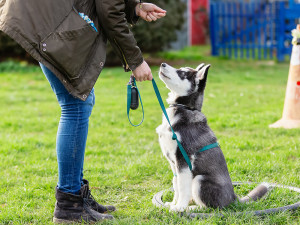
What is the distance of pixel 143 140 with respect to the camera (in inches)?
230

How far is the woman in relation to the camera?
9.10ft

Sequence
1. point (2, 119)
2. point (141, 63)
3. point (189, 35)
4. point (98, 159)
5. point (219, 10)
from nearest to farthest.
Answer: point (141, 63) < point (98, 159) < point (2, 119) < point (219, 10) < point (189, 35)

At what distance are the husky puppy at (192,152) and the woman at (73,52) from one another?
43 cm

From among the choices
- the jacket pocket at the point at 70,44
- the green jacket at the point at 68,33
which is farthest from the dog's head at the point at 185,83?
the jacket pocket at the point at 70,44

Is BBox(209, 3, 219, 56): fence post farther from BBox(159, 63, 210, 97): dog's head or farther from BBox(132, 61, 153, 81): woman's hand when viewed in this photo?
BBox(132, 61, 153, 81): woman's hand

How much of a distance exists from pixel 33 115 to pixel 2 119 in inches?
22.3

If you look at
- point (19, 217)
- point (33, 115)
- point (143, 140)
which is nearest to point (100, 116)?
point (33, 115)

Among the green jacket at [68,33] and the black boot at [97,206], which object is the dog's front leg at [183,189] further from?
the green jacket at [68,33]

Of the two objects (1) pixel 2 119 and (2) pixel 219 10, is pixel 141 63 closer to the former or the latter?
(1) pixel 2 119

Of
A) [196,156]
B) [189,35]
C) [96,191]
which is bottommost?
[189,35]

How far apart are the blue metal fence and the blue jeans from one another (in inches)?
532

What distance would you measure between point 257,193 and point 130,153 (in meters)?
2.02

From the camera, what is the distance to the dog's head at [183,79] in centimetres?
346

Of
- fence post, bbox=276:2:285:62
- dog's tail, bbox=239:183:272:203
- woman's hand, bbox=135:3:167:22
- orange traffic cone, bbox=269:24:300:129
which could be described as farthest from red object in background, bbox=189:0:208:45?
dog's tail, bbox=239:183:272:203
